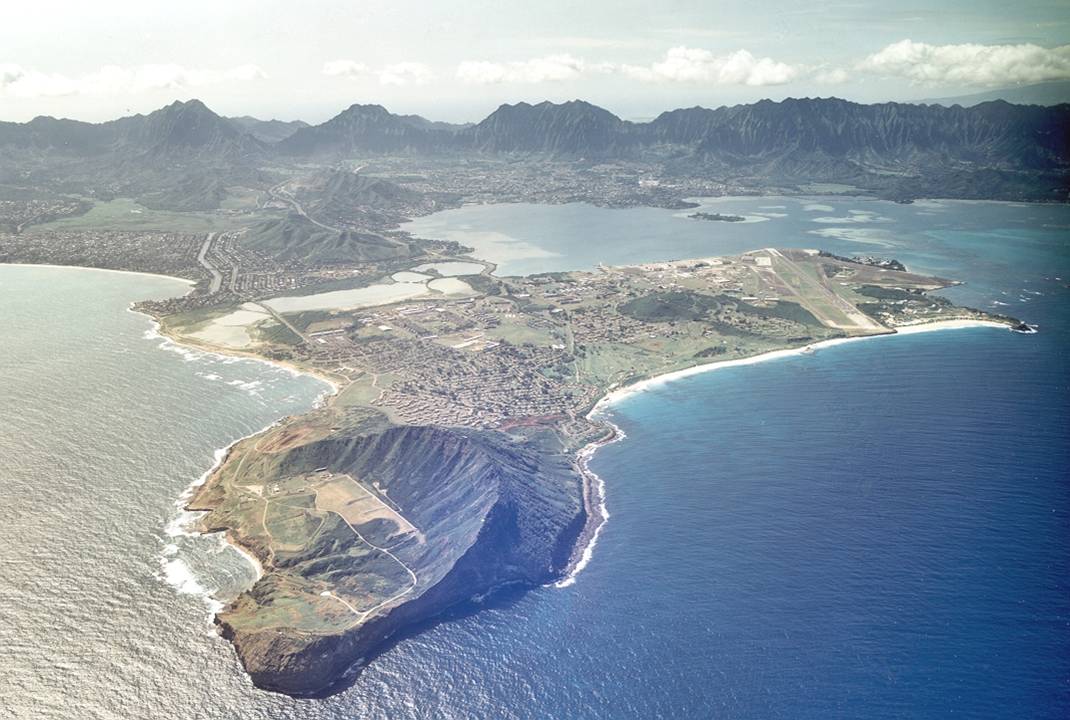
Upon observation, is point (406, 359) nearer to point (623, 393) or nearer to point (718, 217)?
point (623, 393)

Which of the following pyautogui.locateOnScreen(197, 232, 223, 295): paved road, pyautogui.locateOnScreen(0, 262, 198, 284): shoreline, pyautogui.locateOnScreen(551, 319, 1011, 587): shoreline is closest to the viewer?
pyautogui.locateOnScreen(551, 319, 1011, 587): shoreline

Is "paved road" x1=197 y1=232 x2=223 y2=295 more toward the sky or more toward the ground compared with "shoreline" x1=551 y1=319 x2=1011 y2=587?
more toward the sky

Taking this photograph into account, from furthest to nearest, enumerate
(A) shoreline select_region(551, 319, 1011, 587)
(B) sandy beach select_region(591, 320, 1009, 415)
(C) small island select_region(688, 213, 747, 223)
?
(C) small island select_region(688, 213, 747, 223)
(B) sandy beach select_region(591, 320, 1009, 415)
(A) shoreline select_region(551, 319, 1011, 587)

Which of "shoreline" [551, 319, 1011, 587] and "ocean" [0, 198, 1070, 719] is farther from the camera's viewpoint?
"shoreline" [551, 319, 1011, 587]

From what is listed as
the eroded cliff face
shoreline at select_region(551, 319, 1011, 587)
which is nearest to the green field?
shoreline at select_region(551, 319, 1011, 587)

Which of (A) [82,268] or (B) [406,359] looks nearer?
(B) [406,359]

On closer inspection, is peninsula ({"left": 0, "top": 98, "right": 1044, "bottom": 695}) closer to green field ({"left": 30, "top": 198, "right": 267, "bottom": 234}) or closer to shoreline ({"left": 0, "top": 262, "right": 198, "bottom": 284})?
green field ({"left": 30, "top": 198, "right": 267, "bottom": 234})

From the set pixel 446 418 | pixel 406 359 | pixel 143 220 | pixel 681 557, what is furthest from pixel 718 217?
pixel 681 557
